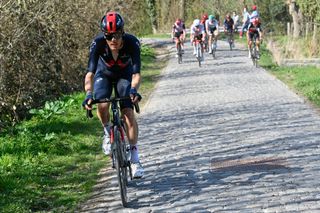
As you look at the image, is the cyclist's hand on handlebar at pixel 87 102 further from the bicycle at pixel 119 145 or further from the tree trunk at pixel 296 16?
the tree trunk at pixel 296 16

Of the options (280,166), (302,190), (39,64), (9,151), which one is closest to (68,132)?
(9,151)

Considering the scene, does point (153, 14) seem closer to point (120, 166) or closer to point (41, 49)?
point (41, 49)

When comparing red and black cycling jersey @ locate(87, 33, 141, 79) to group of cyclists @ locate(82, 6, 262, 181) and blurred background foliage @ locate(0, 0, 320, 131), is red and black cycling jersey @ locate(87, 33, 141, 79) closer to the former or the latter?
group of cyclists @ locate(82, 6, 262, 181)

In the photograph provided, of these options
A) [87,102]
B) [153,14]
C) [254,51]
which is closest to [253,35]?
[254,51]

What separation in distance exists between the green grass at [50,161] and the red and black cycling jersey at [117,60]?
150cm

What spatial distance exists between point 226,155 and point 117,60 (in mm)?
2491

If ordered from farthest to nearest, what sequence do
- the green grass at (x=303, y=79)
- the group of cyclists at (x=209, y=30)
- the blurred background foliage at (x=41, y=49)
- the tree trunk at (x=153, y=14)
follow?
the tree trunk at (x=153, y=14) < the group of cyclists at (x=209, y=30) < the green grass at (x=303, y=79) < the blurred background foliage at (x=41, y=49)

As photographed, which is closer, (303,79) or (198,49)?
(303,79)

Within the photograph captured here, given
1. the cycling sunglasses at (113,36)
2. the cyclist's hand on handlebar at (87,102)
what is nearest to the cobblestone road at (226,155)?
the cyclist's hand on handlebar at (87,102)

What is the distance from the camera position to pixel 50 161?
995 cm

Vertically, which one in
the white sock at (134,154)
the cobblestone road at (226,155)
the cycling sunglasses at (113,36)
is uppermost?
the cycling sunglasses at (113,36)

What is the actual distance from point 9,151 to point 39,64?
5.25m

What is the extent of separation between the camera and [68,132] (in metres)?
12.1

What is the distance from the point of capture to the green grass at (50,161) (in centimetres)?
781
